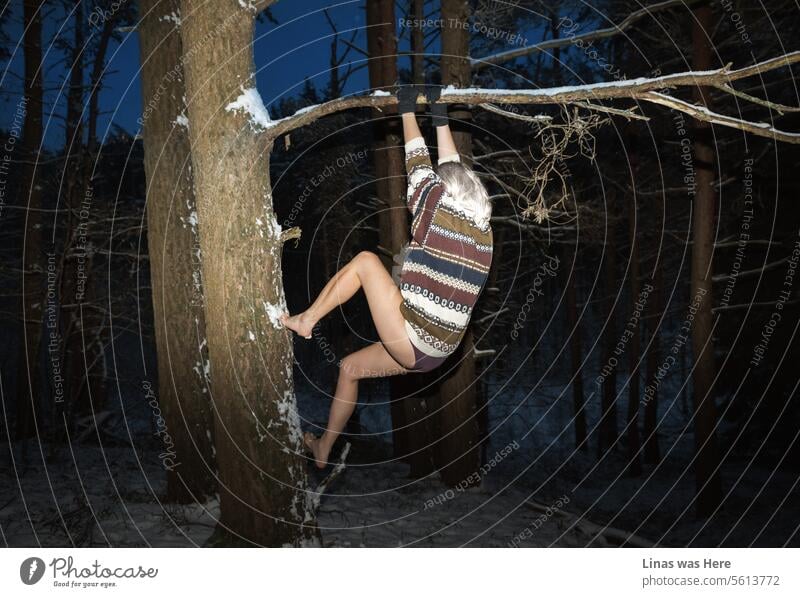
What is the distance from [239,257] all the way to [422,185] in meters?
1.35

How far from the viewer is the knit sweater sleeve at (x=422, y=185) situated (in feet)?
13.9

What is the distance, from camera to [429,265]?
4.30 metres

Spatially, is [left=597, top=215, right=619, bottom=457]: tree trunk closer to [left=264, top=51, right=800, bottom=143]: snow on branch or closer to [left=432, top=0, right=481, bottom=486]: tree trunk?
[left=432, top=0, right=481, bottom=486]: tree trunk

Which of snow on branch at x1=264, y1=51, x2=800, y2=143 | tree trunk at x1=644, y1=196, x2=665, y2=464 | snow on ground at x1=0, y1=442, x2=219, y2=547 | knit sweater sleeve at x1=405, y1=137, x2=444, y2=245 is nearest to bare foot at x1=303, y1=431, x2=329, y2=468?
snow on ground at x1=0, y1=442, x2=219, y2=547

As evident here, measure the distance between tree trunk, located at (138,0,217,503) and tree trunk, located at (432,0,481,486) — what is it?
10.5 feet

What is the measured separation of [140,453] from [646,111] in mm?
11434

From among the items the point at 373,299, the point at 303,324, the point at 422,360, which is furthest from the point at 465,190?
the point at 303,324

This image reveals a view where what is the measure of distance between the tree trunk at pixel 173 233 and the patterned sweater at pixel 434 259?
3.01 metres

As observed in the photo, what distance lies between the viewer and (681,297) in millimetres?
21875

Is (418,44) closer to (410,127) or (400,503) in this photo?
(410,127)

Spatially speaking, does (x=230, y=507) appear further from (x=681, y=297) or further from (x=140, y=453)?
(x=681, y=297)

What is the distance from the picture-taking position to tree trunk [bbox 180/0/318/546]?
15.1 feet
